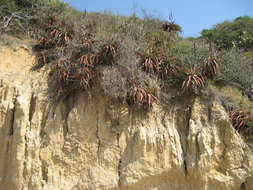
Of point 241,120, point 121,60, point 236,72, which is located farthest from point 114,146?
point 236,72

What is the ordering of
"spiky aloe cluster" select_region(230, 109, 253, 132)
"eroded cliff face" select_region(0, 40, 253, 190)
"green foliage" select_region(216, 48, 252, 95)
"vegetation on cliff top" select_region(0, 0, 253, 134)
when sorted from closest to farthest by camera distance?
Result: "eroded cliff face" select_region(0, 40, 253, 190) < "spiky aloe cluster" select_region(230, 109, 253, 132) < "vegetation on cliff top" select_region(0, 0, 253, 134) < "green foliage" select_region(216, 48, 252, 95)

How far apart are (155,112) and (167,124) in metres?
0.54

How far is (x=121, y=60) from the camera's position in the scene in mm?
8641

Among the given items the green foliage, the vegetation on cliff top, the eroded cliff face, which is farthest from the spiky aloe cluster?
the green foliage

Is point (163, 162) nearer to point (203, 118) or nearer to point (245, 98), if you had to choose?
point (203, 118)

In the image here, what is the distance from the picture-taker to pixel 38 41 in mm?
10141

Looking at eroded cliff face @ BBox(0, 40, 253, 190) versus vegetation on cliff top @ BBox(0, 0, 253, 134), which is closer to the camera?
eroded cliff face @ BBox(0, 40, 253, 190)

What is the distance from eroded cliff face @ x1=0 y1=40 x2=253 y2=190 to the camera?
7.69m

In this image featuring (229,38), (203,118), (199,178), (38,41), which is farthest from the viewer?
(229,38)

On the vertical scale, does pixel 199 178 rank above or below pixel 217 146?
below

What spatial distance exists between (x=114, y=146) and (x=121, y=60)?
111 inches

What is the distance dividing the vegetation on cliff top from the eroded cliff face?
20.4 inches

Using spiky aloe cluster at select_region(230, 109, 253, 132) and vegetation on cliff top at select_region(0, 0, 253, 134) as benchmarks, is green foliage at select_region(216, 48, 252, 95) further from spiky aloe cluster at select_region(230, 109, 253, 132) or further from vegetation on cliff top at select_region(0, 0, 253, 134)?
spiky aloe cluster at select_region(230, 109, 253, 132)

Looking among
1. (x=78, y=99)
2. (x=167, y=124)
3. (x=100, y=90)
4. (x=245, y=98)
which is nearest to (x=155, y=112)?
(x=167, y=124)
